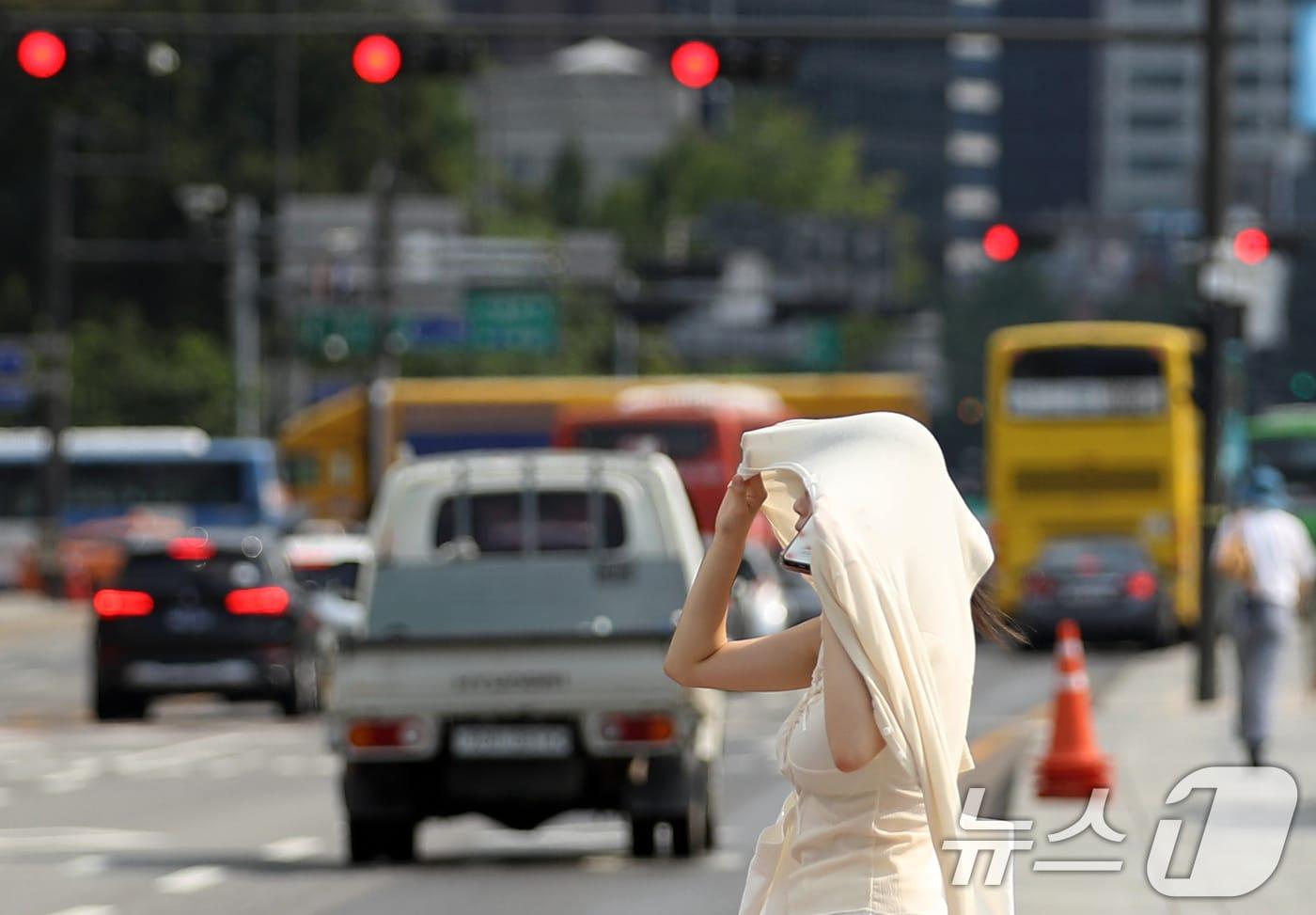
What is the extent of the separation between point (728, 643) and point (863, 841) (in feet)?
1.85

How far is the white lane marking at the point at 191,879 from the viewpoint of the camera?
13.4 meters

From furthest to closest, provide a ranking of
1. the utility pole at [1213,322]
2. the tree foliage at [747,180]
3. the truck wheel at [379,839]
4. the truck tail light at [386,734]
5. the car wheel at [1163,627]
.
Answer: the tree foliage at [747,180], the car wheel at [1163,627], the utility pole at [1213,322], the truck wheel at [379,839], the truck tail light at [386,734]

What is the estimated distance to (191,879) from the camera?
546 inches

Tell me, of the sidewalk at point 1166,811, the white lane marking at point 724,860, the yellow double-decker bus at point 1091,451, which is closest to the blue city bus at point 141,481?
the yellow double-decker bus at point 1091,451

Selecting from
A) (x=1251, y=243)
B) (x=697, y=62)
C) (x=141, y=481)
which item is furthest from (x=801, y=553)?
(x=141, y=481)

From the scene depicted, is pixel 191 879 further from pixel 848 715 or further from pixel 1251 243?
pixel 1251 243

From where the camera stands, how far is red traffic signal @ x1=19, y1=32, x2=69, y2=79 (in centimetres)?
2294

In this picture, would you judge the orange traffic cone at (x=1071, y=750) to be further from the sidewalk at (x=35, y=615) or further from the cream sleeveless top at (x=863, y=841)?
the sidewalk at (x=35, y=615)

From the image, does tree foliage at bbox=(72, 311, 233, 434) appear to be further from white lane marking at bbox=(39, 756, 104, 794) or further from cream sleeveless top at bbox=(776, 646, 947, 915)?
cream sleeveless top at bbox=(776, 646, 947, 915)

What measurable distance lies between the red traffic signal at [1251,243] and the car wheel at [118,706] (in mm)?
10182

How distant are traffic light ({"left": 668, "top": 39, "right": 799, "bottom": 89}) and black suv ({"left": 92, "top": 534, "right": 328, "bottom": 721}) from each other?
5931 millimetres

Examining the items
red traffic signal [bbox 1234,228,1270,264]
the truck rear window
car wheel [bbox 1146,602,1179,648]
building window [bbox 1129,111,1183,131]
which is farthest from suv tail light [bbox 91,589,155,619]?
building window [bbox 1129,111,1183,131]

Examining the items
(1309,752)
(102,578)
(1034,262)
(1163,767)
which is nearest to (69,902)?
(1163,767)

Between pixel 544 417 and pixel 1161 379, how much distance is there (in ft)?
61.0
